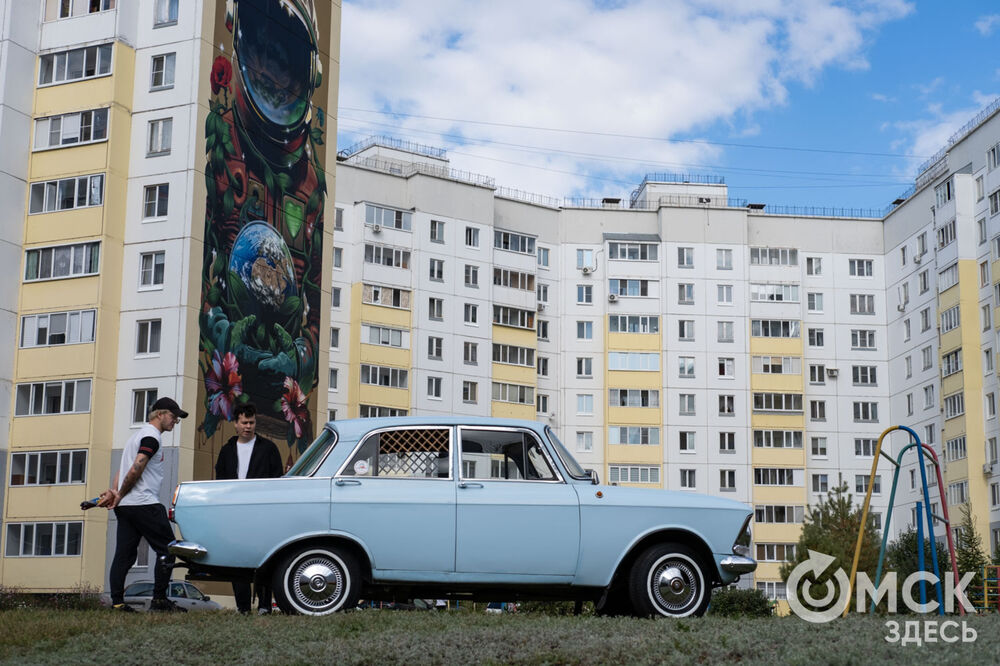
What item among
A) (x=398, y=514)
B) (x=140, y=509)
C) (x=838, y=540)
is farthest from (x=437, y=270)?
(x=398, y=514)

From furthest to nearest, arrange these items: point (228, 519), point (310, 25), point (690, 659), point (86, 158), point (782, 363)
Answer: point (782, 363), point (310, 25), point (86, 158), point (228, 519), point (690, 659)

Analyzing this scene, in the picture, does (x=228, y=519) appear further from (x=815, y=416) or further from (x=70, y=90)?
(x=815, y=416)

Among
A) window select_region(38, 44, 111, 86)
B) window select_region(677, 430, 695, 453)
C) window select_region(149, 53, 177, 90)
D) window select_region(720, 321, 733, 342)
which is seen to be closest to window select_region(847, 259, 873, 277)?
window select_region(720, 321, 733, 342)

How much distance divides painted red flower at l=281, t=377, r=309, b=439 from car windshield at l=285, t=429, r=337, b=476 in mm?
47266

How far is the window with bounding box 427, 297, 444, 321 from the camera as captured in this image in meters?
87.4

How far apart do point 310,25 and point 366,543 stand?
2191 inches

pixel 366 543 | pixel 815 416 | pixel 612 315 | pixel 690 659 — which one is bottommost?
pixel 690 659

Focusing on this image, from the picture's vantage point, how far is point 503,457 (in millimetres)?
15164

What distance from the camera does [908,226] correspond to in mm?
95125

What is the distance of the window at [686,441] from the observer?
3676 inches

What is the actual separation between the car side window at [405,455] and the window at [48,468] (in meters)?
45.8

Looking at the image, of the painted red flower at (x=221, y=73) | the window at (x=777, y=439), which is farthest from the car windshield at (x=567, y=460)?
the window at (x=777, y=439)

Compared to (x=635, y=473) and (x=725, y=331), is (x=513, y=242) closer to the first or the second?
(x=725, y=331)

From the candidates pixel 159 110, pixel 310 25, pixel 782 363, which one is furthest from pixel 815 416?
pixel 159 110
